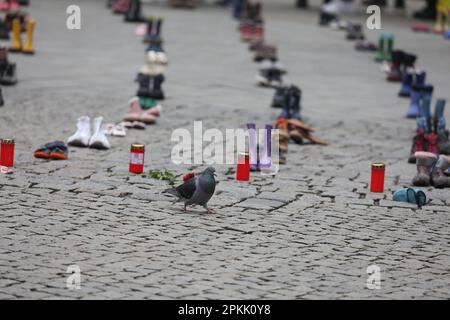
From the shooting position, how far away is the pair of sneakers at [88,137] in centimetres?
1120

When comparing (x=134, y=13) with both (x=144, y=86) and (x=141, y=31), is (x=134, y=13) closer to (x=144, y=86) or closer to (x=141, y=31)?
(x=141, y=31)

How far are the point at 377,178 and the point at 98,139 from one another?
9.09 ft

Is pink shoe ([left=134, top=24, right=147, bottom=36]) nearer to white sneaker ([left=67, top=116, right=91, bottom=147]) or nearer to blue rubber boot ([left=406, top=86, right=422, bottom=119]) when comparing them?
blue rubber boot ([left=406, top=86, right=422, bottom=119])

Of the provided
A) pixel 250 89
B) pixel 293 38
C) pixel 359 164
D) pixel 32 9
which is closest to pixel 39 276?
pixel 359 164

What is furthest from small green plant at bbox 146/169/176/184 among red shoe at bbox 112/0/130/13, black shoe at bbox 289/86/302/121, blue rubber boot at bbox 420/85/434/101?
red shoe at bbox 112/0/130/13

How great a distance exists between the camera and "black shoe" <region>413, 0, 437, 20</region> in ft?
95.8

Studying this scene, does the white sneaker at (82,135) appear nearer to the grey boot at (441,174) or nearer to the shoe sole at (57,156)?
the shoe sole at (57,156)

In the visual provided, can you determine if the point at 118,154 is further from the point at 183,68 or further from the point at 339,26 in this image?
the point at 339,26

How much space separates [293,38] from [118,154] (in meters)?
12.8

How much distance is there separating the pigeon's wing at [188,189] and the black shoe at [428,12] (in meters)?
21.3

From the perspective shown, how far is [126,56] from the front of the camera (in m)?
19.0

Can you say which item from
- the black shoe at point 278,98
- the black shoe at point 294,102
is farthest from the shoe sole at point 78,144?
the black shoe at point 278,98

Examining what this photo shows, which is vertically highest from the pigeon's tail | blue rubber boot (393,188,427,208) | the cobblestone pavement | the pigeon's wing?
the pigeon's wing

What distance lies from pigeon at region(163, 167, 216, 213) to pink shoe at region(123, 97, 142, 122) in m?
4.04
